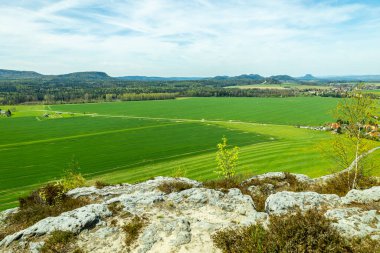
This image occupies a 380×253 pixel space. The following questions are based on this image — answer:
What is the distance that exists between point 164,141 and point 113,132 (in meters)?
32.2

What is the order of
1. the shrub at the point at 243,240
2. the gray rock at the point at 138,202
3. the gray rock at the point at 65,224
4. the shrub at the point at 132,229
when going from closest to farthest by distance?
the shrub at the point at 243,240
the shrub at the point at 132,229
the gray rock at the point at 65,224
the gray rock at the point at 138,202

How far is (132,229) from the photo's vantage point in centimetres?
1377

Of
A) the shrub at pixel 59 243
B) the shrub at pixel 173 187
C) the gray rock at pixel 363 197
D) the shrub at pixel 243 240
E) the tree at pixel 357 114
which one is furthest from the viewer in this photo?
the tree at pixel 357 114

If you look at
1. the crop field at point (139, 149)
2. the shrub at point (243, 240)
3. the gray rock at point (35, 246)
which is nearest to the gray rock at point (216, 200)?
the shrub at point (243, 240)

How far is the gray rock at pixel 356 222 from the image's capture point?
11.6 metres

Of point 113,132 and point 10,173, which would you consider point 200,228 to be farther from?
point 113,132

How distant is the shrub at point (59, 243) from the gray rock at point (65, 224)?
431mm

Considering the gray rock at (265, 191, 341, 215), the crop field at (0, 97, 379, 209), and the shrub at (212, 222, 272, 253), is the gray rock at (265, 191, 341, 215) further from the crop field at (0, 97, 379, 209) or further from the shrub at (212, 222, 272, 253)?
the crop field at (0, 97, 379, 209)

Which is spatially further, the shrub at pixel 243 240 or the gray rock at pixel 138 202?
the gray rock at pixel 138 202

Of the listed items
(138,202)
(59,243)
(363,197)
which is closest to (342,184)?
(363,197)

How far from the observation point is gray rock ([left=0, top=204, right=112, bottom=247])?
13.7 metres

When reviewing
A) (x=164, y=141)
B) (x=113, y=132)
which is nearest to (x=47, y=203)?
(x=164, y=141)

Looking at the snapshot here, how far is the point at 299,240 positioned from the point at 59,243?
34.6ft

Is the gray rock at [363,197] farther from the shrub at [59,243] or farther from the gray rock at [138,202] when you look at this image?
the shrub at [59,243]
